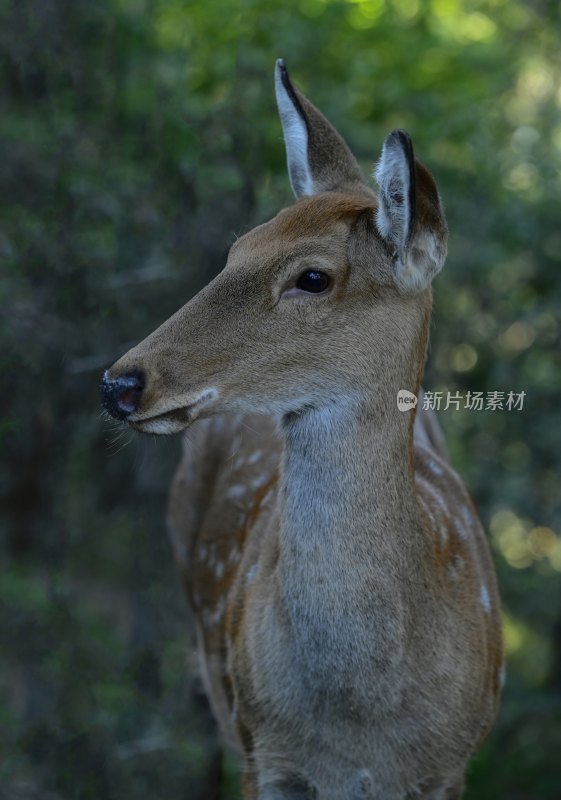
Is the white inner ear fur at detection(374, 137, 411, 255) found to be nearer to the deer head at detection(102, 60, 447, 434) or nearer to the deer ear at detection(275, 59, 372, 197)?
the deer head at detection(102, 60, 447, 434)

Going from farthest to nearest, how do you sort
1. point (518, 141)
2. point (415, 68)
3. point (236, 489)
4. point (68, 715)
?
point (518, 141), point (415, 68), point (68, 715), point (236, 489)

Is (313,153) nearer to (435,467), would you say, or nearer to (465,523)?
(435,467)

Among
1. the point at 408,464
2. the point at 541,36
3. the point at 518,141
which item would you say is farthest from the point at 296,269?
the point at 541,36

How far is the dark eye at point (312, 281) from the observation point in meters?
3.44

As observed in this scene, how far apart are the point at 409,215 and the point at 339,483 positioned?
2.56ft

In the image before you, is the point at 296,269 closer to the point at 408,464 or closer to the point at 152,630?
the point at 408,464

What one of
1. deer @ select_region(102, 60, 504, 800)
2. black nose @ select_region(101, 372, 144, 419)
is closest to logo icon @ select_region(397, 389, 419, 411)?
deer @ select_region(102, 60, 504, 800)

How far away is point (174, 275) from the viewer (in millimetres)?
6273

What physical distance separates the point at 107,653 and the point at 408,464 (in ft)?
10.2

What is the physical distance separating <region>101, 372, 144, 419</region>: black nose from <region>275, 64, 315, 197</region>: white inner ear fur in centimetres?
123

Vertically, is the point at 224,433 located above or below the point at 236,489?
above

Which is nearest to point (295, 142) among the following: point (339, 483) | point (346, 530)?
point (339, 483)

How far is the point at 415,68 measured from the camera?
692 centimetres

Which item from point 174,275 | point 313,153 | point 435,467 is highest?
point 174,275
